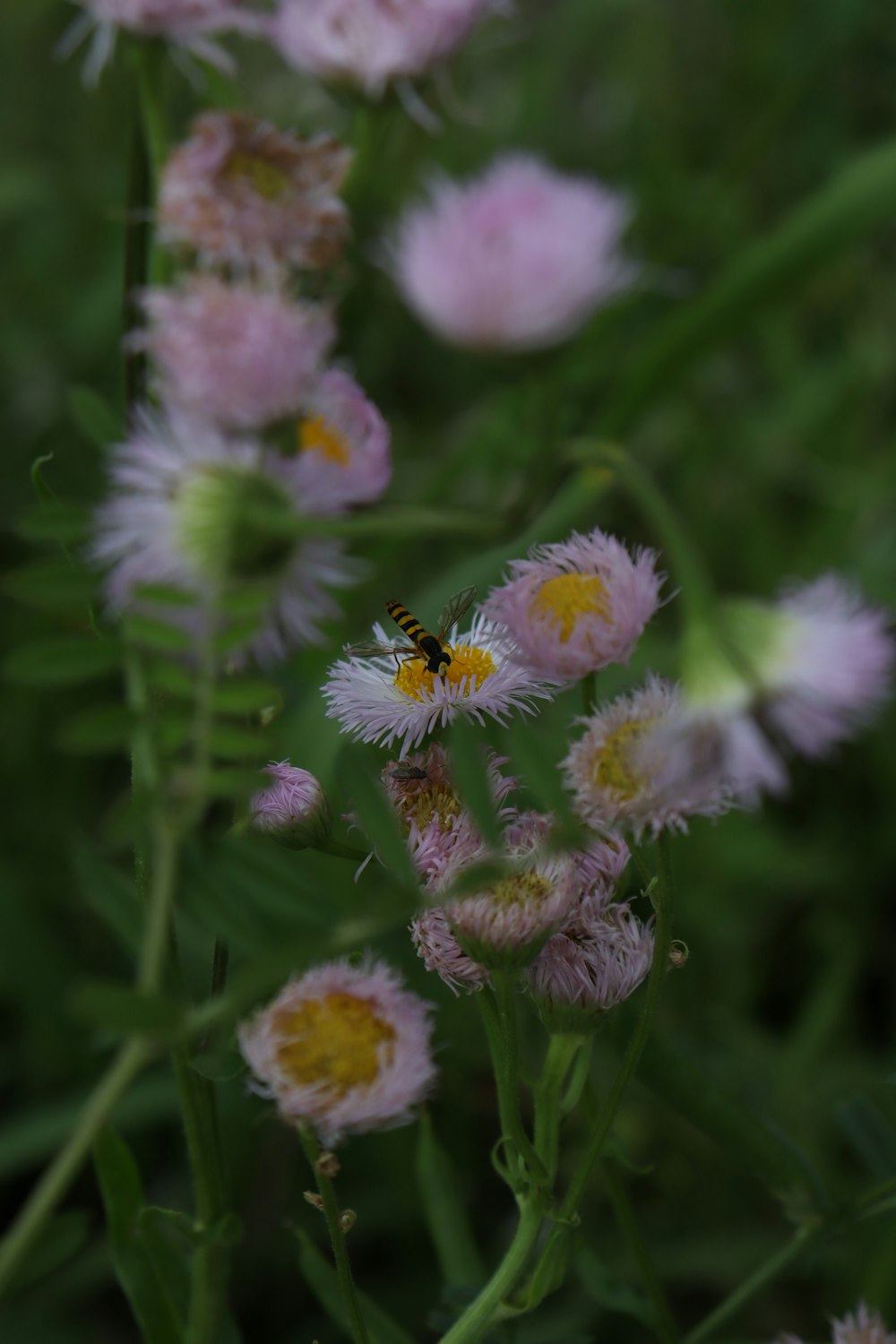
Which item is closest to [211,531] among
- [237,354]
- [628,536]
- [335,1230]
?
[237,354]

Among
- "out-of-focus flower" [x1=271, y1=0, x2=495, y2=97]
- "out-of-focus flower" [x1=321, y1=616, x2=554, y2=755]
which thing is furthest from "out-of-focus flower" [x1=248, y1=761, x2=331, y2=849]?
"out-of-focus flower" [x1=271, y1=0, x2=495, y2=97]

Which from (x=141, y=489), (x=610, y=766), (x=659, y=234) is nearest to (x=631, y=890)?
(x=610, y=766)

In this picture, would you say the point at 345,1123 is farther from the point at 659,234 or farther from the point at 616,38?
the point at 616,38

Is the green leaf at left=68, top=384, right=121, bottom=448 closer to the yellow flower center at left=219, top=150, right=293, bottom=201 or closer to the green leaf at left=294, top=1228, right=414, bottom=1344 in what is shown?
the yellow flower center at left=219, top=150, right=293, bottom=201

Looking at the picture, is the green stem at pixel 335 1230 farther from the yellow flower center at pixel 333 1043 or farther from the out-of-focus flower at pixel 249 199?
the out-of-focus flower at pixel 249 199

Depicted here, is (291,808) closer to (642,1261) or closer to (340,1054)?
(340,1054)

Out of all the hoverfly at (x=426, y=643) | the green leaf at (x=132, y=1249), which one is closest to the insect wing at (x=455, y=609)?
the hoverfly at (x=426, y=643)
